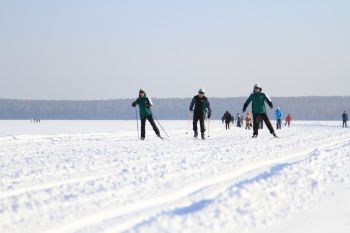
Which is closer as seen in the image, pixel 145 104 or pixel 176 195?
pixel 176 195

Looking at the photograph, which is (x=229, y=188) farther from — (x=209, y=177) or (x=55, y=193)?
(x=55, y=193)

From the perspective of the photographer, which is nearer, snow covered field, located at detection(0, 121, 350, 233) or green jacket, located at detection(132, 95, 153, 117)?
snow covered field, located at detection(0, 121, 350, 233)

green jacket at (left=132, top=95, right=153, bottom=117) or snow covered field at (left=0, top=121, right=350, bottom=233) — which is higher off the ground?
green jacket at (left=132, top=95, right=153, bottom=117)

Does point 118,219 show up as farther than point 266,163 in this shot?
No

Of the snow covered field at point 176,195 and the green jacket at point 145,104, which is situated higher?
the green jacket at point 145,104

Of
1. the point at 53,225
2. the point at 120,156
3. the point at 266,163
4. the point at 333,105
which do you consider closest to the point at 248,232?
the point at 53,225

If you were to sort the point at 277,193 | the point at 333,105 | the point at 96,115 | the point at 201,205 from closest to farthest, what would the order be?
the point at 201,205
the point at 277,193
the point at 333,105
the point at 96,115

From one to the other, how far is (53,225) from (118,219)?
448mm

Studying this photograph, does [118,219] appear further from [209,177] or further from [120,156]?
[120,156]

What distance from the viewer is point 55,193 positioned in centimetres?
511

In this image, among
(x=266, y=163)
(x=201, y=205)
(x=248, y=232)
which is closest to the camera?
(x=248, y=232)

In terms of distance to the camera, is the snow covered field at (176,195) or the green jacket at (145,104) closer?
the snow covered field at (176,195)

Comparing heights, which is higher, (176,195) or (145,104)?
(145,104)

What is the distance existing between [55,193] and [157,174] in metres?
1.50
